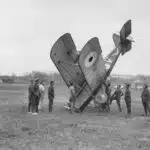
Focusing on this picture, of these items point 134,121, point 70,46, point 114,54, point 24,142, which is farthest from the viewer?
point 114,54

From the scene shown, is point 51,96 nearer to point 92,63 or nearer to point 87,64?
point 87,64

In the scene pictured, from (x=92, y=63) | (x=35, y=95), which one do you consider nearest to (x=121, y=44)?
(x=92, y=63)

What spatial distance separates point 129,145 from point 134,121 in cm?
553

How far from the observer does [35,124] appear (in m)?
12.2

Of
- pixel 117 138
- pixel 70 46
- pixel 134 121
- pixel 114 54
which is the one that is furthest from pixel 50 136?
pixel 114 54

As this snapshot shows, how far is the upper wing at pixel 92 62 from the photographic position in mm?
16969

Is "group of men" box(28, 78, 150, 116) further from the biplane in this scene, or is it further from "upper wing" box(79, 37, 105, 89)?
"upper wing" box(79, 37, 105, 89)

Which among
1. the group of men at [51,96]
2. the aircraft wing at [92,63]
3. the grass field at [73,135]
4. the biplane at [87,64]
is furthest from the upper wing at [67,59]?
the grass field at [73,135]

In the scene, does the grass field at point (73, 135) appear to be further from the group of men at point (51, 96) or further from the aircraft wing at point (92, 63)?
the aircraft wing at point (92, 63)

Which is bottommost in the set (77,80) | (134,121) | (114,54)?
(134,121)

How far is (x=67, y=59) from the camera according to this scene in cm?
1891

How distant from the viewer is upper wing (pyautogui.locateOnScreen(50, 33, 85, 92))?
59.9ft

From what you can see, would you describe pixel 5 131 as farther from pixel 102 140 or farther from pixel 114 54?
pixel 114 54

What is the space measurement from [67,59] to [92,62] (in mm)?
1777
